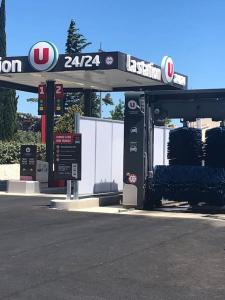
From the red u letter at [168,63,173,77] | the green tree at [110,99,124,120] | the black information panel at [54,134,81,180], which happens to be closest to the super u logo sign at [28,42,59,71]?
the red u letter at [168,63,173,77]

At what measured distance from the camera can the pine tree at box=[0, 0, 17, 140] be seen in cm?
3903

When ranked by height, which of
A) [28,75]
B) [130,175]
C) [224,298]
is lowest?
[224,298]

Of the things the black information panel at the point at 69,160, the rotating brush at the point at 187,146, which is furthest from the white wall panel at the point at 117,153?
the rotating brush at the point at 187,146

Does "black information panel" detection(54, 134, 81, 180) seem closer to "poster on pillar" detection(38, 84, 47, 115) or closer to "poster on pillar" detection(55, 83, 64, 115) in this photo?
"poster on pillar" detection(55, 83, 64, 115)

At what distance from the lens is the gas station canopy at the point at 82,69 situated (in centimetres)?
2321

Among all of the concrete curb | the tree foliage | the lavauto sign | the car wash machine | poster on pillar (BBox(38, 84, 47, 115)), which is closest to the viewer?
the car wash machine

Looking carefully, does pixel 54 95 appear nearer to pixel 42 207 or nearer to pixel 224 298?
pixel 42 207

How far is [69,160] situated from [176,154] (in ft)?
10.7

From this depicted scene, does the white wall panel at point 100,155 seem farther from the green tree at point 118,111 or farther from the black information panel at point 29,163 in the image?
the green tree at point 118,111

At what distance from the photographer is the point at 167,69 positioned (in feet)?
87.6

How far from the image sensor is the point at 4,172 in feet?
101

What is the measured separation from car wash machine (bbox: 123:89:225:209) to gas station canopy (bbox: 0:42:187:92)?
19.1 feet

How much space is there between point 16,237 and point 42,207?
20.4 feet

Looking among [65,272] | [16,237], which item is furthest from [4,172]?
[65,272]
